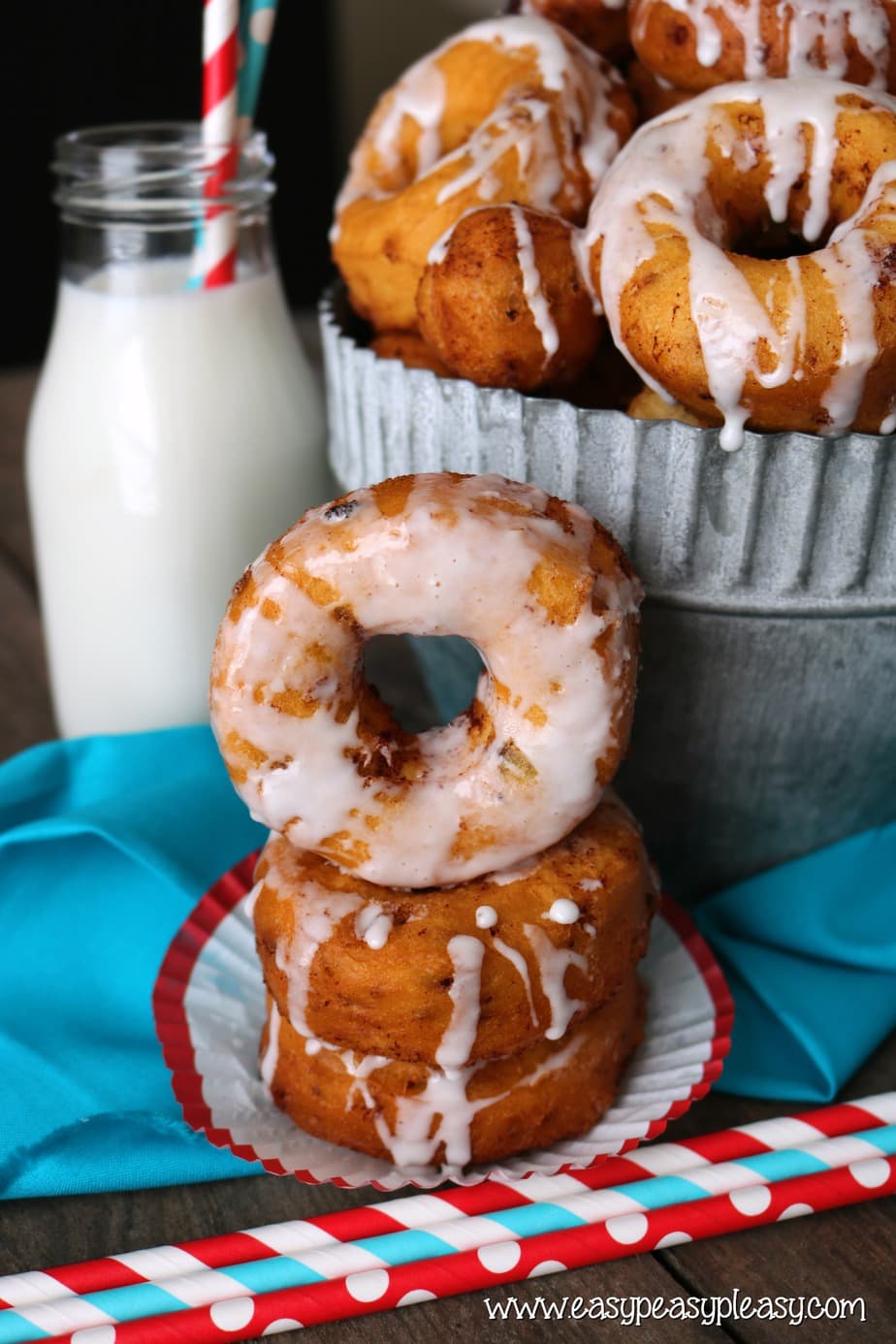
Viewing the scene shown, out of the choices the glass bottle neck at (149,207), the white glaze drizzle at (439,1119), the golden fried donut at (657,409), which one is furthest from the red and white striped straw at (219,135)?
the white glaze drizzle at (439,1119)

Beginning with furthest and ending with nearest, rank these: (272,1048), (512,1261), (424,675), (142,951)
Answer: (424,675) < (142,951) < (272,1048) < (512,1261)

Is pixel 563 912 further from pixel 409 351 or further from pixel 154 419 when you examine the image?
pixel 154 419

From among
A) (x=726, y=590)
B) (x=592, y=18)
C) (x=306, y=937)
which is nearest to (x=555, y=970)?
(x=306, y=937)

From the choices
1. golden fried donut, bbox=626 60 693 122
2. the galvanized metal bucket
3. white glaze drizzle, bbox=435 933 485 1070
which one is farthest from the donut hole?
golden fried donut, bbox=626 60 693 122

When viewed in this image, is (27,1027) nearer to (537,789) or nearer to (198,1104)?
(198,1104)

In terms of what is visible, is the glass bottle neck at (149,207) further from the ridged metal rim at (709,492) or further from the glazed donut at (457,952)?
the glazed donut at (457,952)

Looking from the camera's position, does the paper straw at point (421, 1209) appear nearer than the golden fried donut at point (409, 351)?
Yes

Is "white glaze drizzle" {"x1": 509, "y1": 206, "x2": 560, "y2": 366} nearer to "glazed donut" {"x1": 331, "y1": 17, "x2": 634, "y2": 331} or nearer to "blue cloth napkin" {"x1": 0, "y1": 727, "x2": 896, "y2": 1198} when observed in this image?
"glazed donut" {"x1": 331, "y1": 17, "x2": 634, "y2": 331}
